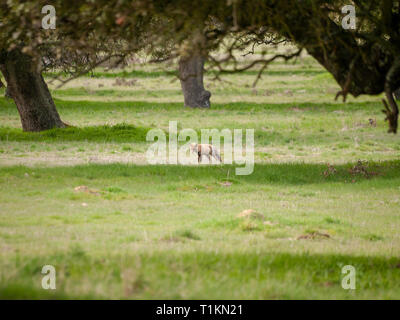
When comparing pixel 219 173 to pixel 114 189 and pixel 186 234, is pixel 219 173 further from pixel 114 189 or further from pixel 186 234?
pixel 186 234

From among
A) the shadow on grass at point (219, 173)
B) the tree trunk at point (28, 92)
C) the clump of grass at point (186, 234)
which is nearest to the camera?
the clump of grass at point (186, 234)

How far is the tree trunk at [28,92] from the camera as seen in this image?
2459 centimetres

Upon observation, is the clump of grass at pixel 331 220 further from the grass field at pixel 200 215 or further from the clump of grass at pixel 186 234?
the clump of grass at pixel 186 234

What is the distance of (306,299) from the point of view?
774 cm

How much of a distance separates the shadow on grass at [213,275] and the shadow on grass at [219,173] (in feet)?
28.0

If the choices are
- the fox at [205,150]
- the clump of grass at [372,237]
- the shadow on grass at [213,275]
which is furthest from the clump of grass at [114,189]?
the shadow on grass at [213,275]

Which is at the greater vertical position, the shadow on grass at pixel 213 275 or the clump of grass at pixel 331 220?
the shadow on grass at pixel 213 275

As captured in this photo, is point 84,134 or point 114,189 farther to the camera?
point 84,134

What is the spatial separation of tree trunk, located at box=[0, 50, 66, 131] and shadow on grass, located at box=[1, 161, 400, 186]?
266 inches

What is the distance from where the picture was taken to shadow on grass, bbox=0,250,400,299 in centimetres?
707

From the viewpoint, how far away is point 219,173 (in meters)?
19.3

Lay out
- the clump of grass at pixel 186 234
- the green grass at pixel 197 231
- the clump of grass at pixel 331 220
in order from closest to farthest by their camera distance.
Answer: the green grass at pixel 197 231 → the clump of grass at pixel 186 234 → the clump of grass at pixel 331 220

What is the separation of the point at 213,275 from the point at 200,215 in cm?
586

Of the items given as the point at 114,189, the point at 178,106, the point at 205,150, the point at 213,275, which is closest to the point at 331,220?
the point at 114,189
